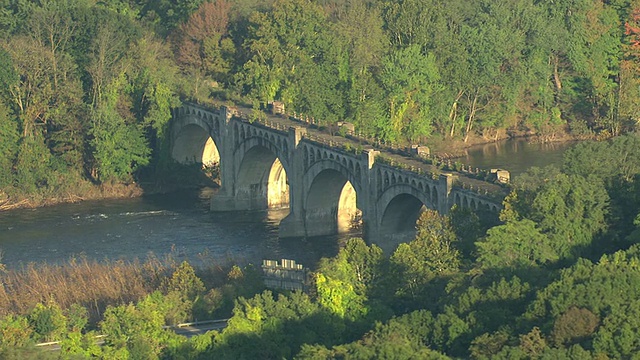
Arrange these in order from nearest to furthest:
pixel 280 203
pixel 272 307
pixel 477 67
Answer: pixel 272 307
pixel 280 203
pixel 477 67

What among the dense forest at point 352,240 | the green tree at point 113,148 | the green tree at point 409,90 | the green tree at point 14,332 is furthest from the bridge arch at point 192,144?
the green tree at point 14,332

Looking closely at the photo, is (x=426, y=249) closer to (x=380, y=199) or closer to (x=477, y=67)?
(x=380, y=199)

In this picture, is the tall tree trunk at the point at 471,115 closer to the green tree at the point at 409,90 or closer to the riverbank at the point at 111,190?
the green tree at the point at 409,90

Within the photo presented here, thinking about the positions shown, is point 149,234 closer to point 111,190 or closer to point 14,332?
point 111,190

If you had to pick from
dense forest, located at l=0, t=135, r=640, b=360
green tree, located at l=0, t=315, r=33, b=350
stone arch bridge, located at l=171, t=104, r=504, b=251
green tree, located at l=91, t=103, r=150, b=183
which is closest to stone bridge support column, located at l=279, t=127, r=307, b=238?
stone arch bridge, located at l=171, t=104, r=504, b=251

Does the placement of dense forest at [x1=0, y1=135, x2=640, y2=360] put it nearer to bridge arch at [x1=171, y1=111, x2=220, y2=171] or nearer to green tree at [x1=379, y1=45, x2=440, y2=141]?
bridge arch at [x1=171, y1=111, x2=220, y2=171]

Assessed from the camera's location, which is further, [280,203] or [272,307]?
[280,203]

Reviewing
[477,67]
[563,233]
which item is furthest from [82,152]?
[563,233]
